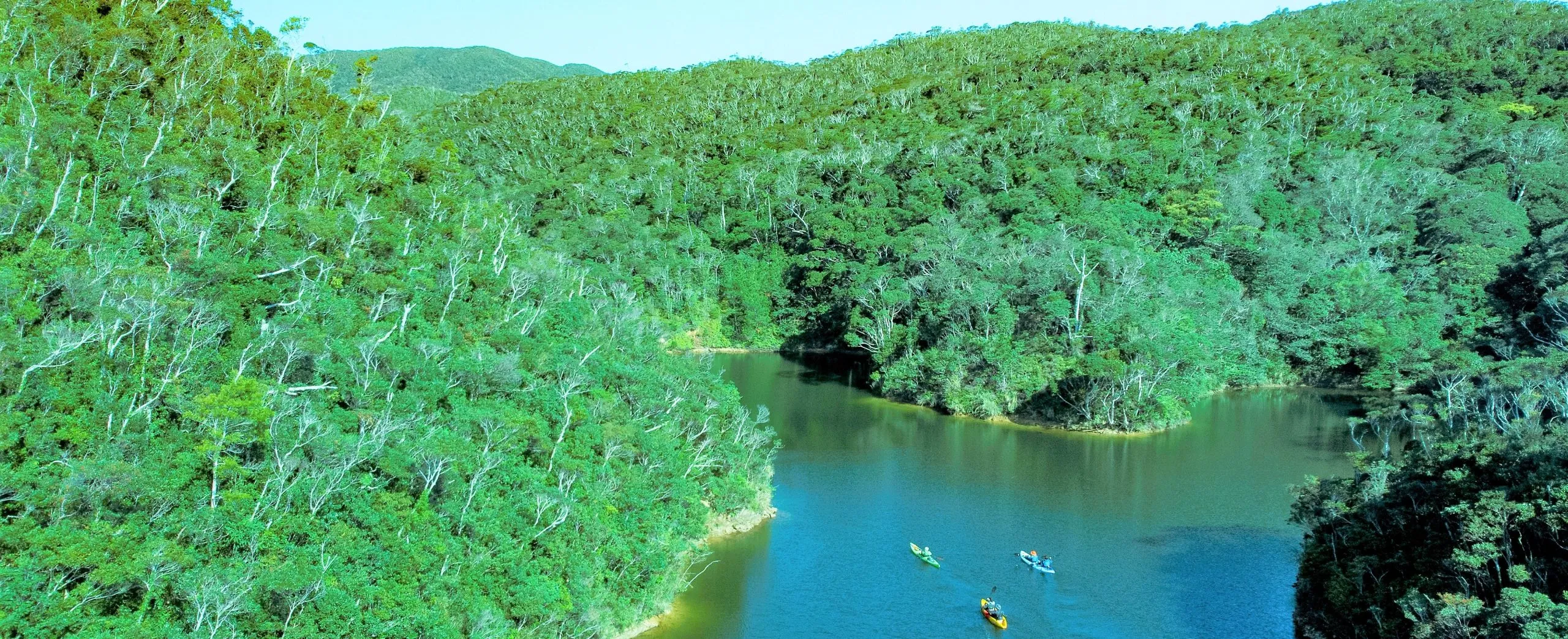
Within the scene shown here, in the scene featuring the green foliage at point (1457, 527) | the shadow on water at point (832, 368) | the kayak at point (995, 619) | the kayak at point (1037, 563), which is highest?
the green foliage at point (1457, 527)

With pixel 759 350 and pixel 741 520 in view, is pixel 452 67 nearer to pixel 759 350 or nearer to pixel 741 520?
pixel 759 350

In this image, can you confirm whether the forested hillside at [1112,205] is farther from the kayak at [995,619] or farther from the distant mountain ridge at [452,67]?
the distant mountain ridge at [452,67]

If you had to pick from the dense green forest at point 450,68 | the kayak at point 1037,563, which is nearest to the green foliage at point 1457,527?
the kayak at point 1037,563

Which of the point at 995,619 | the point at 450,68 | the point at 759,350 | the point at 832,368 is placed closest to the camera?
the point at 995,619

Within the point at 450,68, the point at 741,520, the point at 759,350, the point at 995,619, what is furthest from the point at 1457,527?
the point at 450,68

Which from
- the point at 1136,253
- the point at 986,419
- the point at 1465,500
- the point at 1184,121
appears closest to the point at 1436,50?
the point at 1184,121

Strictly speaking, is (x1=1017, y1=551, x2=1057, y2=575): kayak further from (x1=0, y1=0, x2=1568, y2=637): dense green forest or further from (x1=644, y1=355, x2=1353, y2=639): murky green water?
(x1=0, y1=0, x2=1568, y2=637): dense green forest

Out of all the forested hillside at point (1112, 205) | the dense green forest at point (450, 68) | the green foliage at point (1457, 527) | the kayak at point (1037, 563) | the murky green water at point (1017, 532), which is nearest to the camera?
the green foliage at point (1457, 527)
